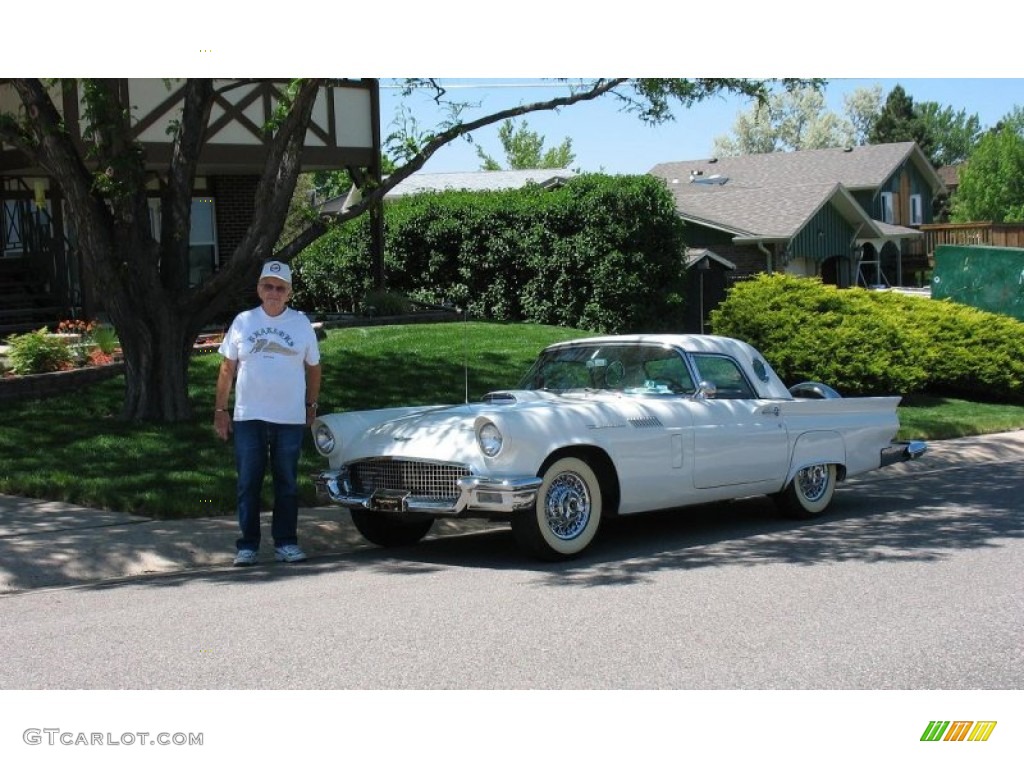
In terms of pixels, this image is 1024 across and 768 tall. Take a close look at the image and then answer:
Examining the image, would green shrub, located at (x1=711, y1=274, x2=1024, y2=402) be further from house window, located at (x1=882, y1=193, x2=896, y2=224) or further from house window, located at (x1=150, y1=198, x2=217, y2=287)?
house window, located at (x1=882, y1=193, x2=896, y2=224)

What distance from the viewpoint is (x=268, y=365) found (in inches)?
341

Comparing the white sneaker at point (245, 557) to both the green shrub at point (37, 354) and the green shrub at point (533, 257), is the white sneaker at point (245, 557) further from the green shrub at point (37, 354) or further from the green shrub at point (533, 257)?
the green shrub at point (533, 257)

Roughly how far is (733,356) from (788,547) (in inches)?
67.9

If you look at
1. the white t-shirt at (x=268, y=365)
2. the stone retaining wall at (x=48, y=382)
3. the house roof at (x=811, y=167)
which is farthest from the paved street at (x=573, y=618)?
the house roof at (x=811, y=167)

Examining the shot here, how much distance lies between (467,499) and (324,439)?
4.75 ft

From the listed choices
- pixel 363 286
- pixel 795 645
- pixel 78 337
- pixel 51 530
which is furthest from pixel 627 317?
pixel 795 645

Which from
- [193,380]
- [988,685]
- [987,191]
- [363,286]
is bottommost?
[988,685]

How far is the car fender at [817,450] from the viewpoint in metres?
10.2

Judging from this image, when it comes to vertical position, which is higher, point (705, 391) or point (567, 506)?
point (705, 391)

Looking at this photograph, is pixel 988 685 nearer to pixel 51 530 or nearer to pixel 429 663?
pixel 429 663

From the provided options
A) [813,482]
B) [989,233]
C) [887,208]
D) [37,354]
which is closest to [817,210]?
[989,233]

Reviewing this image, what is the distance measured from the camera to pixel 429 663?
5926mm

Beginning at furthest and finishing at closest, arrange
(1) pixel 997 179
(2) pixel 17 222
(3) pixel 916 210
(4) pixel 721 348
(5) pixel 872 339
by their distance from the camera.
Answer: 1. (3) pixel 916 210
2. (1) pixel 997 179
3. (2) pixel 17 222
4. (5) pixel 872 339
5. (4) pixel 721 348
